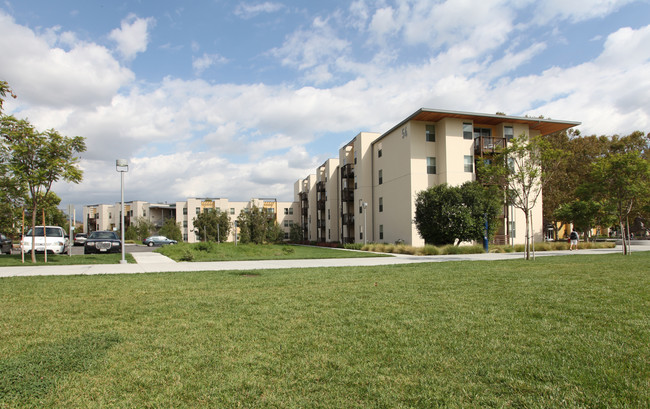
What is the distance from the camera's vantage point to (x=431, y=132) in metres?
33.3

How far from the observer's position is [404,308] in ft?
20.6

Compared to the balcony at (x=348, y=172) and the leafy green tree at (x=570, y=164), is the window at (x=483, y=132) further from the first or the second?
the balcony at (x=348, y=172)

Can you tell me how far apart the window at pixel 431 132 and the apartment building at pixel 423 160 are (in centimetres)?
9

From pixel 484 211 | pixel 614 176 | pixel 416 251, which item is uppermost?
pixel 614 176

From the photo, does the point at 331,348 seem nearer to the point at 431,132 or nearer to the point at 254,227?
the point at 431,132

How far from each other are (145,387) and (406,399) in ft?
7.31

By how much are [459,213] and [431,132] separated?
37.0 ft

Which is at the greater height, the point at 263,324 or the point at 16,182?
the point at 16,182

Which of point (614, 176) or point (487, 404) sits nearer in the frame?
point (487, 404)

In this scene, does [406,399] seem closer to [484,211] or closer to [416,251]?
[416,251]

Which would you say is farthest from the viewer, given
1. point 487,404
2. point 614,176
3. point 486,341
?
point 614,176

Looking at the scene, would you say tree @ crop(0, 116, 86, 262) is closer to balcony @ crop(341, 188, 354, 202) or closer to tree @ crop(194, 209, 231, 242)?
tree @ crop(194, 209, 231, 242)

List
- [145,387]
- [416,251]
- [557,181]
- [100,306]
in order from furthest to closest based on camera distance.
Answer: [557,181] < [416,251] < [100,306] < [145,387]

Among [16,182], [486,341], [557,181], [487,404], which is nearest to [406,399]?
[487,404]
